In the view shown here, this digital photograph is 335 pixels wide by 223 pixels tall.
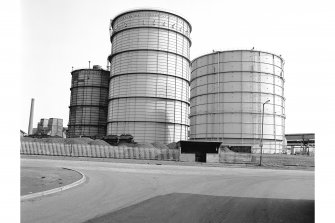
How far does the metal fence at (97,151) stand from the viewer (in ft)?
119

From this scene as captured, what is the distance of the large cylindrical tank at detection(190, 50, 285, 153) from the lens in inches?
1660

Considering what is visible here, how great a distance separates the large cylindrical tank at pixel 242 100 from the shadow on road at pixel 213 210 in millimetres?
33250

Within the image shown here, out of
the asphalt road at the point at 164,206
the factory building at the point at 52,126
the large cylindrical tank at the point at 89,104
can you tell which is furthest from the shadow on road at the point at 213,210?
the factory building at the point at 52,126

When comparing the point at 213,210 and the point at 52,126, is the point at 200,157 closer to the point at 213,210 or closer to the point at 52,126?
the point at 213,210

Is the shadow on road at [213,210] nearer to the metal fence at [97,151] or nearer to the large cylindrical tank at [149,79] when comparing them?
the metal fence at [97,151]

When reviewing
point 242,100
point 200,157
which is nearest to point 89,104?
point 200,157

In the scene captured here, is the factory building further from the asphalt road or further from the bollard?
the asphalt road

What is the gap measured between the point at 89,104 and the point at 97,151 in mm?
20531

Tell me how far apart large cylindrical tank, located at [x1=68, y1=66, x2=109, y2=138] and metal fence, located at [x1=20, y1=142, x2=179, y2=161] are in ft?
58.0

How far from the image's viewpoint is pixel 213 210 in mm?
7559

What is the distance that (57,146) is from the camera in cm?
3666
